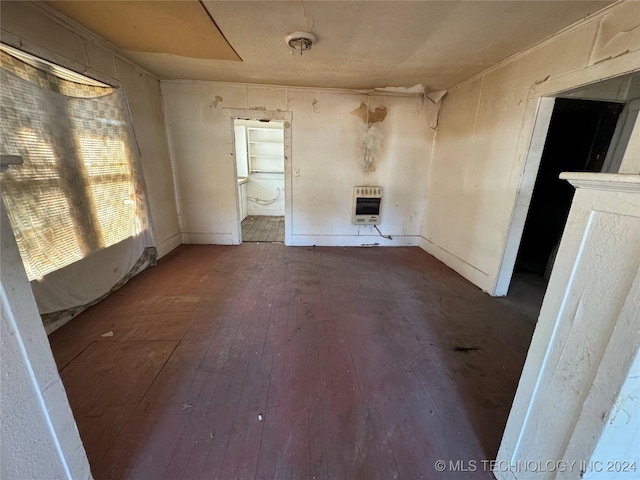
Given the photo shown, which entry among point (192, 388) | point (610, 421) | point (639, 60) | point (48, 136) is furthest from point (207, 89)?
point (610, 421)

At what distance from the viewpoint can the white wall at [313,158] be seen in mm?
3748

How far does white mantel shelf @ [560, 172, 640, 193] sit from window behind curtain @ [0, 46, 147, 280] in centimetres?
279

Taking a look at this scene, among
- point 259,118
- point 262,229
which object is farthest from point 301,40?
point 262,229

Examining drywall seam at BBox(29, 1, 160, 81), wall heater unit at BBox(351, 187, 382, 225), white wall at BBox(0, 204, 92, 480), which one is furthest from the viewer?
wall heater unit at BBox(351, 187, 382, 225)

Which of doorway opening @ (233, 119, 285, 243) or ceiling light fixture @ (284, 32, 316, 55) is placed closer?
ceiling light fixture @ (284, 32, 316, 55)

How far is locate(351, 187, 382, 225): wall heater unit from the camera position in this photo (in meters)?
4.18

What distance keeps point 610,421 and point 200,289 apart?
2937 mm

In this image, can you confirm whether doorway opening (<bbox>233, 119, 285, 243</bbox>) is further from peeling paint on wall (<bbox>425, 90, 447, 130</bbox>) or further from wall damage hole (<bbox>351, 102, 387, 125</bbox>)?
peeling paint on wall (<bbox>425, 90, 447, 130</bbox>)

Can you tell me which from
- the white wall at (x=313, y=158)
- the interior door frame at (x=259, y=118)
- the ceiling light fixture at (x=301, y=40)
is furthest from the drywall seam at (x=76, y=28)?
the ceiling light fixture at (x=301, y=40)

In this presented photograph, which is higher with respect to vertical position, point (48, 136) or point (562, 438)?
point (48, 136)

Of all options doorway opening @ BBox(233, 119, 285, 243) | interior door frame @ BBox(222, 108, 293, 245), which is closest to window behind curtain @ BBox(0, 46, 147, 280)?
interior door frame @ BBox(222, 108, 293, 245)

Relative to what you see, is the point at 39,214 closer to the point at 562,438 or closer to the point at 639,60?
the point at 562,438

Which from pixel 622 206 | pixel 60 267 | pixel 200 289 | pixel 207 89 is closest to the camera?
pixel 622 206

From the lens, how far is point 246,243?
Result: 4.39m
